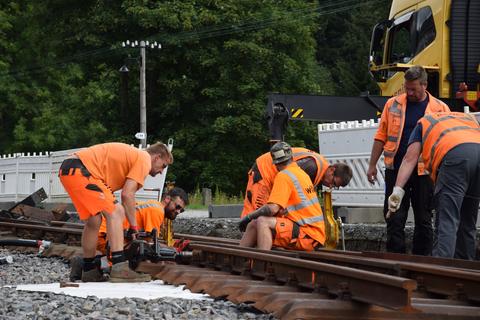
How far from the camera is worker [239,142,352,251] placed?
8758 mm

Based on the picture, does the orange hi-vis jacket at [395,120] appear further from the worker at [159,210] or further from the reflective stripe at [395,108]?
the worker at [159,210]

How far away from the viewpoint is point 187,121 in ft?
155

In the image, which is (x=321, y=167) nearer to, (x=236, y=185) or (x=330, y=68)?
(x=236, y=185)

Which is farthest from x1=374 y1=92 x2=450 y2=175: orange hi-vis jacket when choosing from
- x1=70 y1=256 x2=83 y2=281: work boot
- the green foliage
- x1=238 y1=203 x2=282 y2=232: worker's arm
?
the green foliage

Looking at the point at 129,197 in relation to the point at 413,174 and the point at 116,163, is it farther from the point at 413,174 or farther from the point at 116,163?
the point at 413,174

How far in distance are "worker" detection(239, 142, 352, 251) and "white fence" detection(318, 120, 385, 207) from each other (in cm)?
569

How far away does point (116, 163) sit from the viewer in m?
8.80

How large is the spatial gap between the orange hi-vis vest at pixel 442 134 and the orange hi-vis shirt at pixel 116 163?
2.31 metres

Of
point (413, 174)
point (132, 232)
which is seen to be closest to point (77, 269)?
point (132, 232)

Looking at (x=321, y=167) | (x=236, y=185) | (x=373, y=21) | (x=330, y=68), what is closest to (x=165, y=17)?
(x=236, y=185)

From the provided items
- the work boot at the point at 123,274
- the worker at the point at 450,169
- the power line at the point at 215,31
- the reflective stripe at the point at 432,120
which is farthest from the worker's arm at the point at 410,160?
the power line at the point at 215,31

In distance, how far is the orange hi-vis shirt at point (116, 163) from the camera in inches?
342

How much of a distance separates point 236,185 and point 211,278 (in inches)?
1547

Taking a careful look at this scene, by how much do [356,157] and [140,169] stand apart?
24.0 feet
